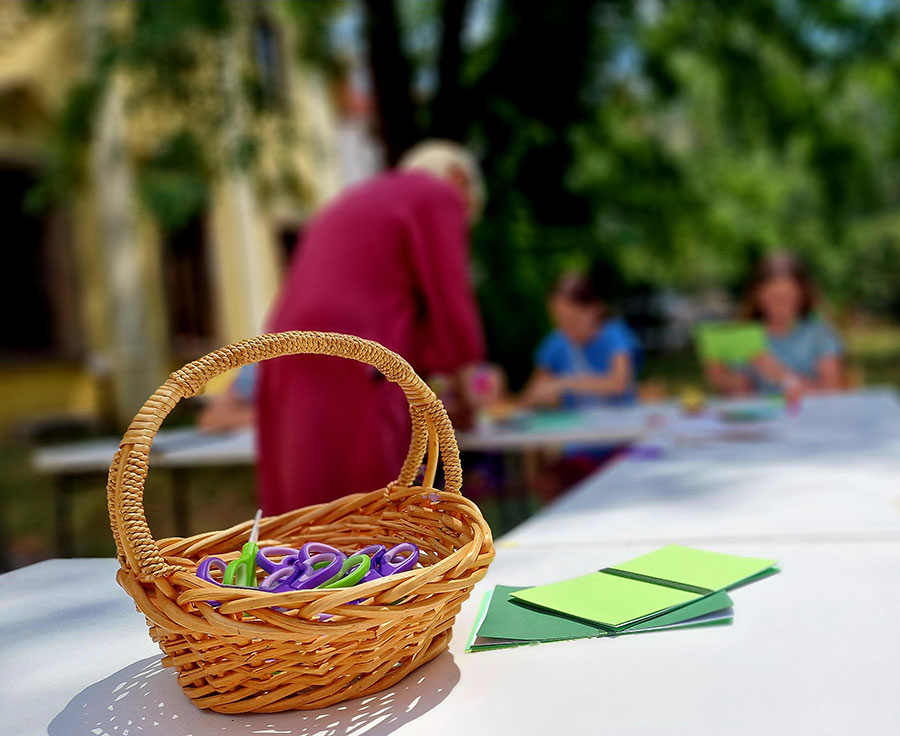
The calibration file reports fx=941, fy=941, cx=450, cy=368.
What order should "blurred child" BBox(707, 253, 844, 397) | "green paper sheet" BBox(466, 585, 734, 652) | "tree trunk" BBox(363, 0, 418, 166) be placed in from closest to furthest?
"green paper sheet" BBox(466, 585, 734, 652)
"blurred child" BBox(707, 253, 844, 397)
"tree trunk" BBox(363, 0, 418, 166)

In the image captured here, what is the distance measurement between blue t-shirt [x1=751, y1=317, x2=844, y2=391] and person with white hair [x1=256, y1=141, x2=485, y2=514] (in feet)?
7.15

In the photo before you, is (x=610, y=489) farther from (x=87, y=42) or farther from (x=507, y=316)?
(x=87, y=42)

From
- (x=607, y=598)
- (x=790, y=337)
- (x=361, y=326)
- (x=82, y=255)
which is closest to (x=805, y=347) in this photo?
(x=790, y=337)

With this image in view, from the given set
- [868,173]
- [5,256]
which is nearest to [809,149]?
[868,173]

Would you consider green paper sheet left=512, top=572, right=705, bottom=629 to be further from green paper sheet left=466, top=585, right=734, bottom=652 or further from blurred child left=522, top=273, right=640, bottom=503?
blurred child left=522, top=273, right=640, bottom=503

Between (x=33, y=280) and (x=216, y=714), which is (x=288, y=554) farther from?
(x=33, y=280)

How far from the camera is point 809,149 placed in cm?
870

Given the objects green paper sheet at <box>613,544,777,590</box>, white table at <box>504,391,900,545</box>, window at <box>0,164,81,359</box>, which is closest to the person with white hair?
white table at <box>504,391,900,545</box>

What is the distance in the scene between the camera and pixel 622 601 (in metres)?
1.10

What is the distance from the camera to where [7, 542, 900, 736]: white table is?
808mm

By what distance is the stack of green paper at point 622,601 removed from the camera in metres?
1.02

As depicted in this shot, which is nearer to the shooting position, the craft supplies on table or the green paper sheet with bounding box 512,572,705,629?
the craft supplies on table

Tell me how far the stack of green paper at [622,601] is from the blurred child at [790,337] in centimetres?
284

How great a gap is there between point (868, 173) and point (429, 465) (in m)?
9.16
